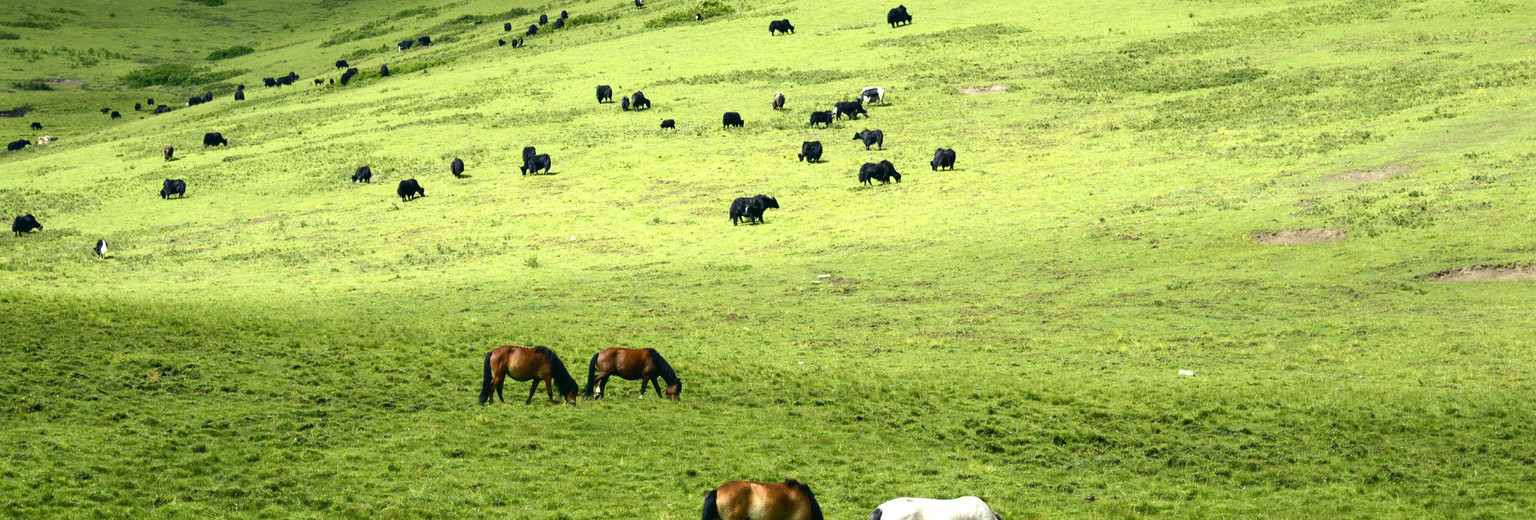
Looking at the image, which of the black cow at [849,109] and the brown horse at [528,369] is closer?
the brown horse at [528,369]

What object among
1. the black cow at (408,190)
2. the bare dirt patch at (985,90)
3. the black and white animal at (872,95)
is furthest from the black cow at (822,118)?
the black cow at (408,190)

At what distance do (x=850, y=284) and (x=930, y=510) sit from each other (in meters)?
24.7

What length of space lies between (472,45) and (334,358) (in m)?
95.5

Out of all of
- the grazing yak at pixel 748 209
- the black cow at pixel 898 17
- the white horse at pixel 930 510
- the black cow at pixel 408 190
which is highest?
the black cow at pixel 898 17

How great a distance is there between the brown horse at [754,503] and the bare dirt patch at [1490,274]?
85.2ft

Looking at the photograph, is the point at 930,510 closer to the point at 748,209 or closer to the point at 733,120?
the point at 748,209

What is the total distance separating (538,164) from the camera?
62750mm

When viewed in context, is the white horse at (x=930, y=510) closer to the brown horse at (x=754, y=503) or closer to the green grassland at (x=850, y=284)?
the brown horse at (x=754, y=503)

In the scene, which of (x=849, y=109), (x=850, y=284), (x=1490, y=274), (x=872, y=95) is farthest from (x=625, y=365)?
(x=872, y=95)

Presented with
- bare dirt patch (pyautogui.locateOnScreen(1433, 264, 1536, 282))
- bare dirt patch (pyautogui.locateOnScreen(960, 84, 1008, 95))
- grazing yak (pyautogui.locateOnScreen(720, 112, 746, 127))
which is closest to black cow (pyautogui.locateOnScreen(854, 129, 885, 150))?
grazing yak (pyautogui.locateOnScreen(720, 112, 746, 127))

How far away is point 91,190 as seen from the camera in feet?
223

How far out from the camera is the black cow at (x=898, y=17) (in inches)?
3765

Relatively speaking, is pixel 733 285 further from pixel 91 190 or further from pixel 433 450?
pixel 91 190

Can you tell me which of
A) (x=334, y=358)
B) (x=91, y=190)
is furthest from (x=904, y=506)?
(x=91, y=190)
